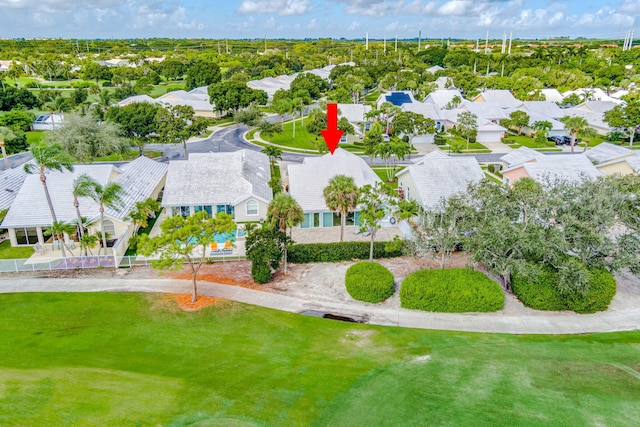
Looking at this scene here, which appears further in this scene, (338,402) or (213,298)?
(213,298)

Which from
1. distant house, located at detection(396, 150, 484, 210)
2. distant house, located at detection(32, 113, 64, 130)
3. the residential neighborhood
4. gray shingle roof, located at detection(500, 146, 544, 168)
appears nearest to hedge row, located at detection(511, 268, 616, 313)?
the residential neighborhood

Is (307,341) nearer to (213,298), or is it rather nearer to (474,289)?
(213,298)

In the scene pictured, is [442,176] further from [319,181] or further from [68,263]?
[68,263]

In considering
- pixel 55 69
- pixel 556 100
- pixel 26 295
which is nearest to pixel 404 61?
pixel 556 100

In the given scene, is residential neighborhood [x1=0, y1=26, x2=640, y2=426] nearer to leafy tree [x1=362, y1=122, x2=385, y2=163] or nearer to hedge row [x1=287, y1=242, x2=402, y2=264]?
hedge row [x1=287, y1=242, x2=402, y2=264]

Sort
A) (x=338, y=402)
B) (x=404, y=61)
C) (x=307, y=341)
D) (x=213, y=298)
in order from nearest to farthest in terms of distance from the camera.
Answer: (x=338, y=402) < (x=307, y=341) < (x=213, y=298) < (x=404, y=61)

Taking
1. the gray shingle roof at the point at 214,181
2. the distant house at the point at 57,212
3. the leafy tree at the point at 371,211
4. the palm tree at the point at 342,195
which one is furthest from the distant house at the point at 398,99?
the distant house at the point at 57,212
